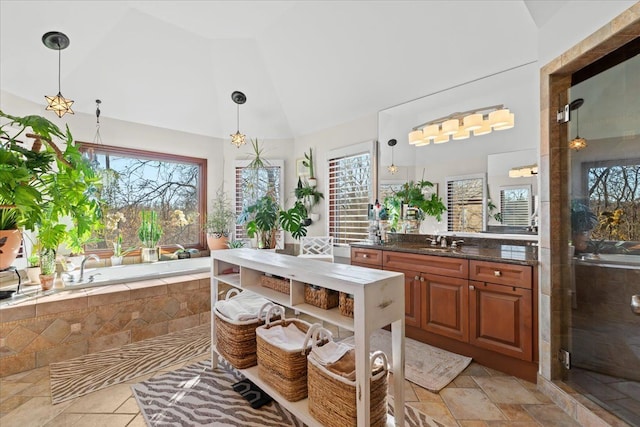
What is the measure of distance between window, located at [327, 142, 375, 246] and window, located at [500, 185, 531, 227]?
1457mm

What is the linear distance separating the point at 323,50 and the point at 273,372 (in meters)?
3.13

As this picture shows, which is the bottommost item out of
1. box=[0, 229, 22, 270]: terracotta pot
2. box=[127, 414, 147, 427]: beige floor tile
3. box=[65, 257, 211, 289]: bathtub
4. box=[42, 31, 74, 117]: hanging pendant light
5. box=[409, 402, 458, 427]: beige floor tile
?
box=[409, 402, 458, 427]: beige floor tile

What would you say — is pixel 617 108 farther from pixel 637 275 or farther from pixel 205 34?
pixel 205 34

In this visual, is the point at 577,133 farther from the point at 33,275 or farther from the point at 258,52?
the point at 33,275

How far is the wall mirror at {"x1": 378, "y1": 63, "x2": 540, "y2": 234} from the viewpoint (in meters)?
2.51

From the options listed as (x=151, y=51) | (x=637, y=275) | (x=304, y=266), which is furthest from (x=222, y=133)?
(x=637, y=275)

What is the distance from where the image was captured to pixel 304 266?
1.65m

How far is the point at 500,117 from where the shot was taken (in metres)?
2.64

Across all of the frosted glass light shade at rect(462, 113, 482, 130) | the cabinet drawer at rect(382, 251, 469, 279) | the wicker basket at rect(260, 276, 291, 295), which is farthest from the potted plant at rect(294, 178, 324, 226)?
the wicker basket at rect(260, 276, 291, 295)

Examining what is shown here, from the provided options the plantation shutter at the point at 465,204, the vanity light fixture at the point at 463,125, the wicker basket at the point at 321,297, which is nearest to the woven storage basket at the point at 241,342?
the wicker basket at the point at 321,297

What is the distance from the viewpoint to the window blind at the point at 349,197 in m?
3.79

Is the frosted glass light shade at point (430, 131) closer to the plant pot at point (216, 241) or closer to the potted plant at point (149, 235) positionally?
the plant pot at point (216, 241)

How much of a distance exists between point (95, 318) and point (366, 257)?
262cm

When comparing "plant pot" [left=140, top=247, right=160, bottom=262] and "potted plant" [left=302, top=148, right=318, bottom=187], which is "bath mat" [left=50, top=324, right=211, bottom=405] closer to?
"plant pot" [left=140, top=247, right=160, bottom=262]
